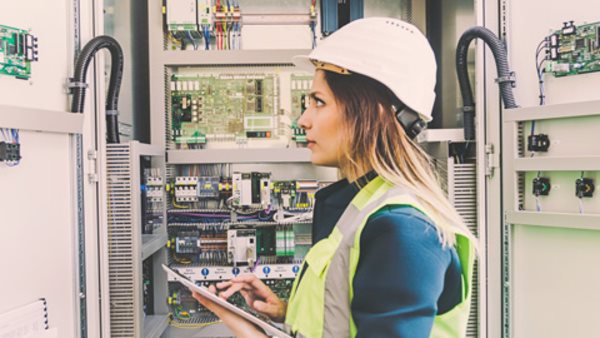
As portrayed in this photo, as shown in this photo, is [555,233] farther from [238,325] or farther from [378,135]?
[238,325]

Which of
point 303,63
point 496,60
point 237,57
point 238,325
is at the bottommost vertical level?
point 238,325

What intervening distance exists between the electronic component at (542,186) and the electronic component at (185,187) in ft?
5.62

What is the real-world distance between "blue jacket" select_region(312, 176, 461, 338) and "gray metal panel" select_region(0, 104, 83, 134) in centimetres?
107

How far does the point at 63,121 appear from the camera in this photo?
1464 mm

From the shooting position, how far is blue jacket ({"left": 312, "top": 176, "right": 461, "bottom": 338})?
686 millimetres

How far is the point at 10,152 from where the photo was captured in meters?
1.22

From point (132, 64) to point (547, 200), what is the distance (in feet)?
7.39

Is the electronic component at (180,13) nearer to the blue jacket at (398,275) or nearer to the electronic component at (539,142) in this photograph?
the electronic component at (539,142)

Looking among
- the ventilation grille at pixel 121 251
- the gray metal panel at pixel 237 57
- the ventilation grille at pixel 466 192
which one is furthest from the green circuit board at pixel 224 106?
the ventilation grille at pixel 466 192

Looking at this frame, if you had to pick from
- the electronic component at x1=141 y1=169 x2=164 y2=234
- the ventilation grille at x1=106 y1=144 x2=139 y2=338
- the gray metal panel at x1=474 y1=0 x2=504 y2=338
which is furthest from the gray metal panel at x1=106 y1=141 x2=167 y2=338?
the gray metal panel at x1=474 y1=0 x2=504 y2=338

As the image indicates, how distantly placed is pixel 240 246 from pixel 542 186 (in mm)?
1519

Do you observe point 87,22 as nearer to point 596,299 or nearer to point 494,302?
point 494,302

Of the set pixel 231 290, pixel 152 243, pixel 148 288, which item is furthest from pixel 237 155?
pixel 231 290

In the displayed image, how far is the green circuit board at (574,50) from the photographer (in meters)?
1.62
